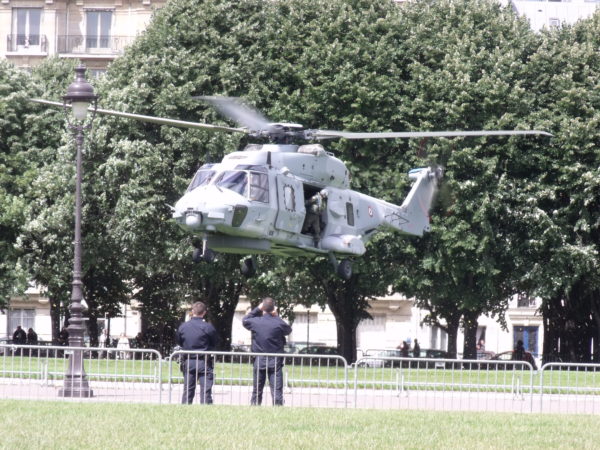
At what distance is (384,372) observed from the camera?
2617cm

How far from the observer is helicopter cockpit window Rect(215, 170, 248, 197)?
3291 cm

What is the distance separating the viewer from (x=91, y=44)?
7494 centimetres

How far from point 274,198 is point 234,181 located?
4.04ft

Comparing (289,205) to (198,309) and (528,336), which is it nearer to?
(198,309)

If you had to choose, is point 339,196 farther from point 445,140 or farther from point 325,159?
point 445,140

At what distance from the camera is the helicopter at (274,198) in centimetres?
3259

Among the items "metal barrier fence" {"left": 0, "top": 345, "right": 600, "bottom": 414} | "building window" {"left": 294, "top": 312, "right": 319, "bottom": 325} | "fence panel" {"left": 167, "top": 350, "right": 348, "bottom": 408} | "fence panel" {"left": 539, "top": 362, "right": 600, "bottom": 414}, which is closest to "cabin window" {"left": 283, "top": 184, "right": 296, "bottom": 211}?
"metal barrier fence" {"left": 0, "top": 345, "right": 600, "bottom": 414}

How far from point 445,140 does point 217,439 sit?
31626 mm

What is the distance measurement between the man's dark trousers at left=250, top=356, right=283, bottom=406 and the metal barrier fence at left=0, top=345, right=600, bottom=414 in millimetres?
963

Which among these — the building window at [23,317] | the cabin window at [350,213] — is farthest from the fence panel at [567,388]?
the building window at [23,317]

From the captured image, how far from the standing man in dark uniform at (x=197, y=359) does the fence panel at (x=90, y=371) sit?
0.92 metres

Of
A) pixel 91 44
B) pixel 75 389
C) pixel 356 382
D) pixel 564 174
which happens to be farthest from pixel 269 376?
pixel 91 44

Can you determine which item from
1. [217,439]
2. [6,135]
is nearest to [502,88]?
[6,135]

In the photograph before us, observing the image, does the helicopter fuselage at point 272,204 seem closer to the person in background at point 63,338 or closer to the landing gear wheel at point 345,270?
the landing gear wheel at point 345,270
